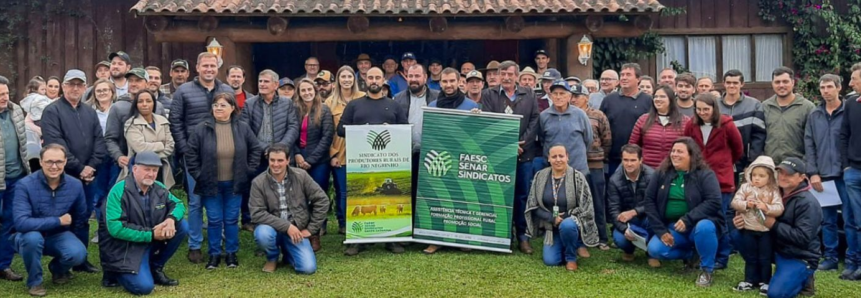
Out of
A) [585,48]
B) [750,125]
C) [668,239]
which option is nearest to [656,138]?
[750,125]

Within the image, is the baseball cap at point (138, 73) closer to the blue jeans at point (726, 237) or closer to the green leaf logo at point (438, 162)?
the green leaf logo at point (438, 162)

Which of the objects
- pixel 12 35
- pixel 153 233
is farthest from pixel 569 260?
pixel 12 35

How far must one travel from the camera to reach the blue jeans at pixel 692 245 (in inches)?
269

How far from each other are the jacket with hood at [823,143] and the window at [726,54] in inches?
259

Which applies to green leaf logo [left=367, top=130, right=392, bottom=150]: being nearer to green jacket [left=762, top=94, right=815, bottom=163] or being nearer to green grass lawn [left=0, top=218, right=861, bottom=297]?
green grass lawn [left=0, top=218, right=861, bottom=297]

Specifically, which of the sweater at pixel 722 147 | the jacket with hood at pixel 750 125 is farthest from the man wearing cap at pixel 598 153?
the jacket with hood at pixel 750 125

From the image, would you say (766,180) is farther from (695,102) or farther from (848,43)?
(848,43)

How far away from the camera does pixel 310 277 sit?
7.05m

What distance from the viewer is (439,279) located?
6895mm

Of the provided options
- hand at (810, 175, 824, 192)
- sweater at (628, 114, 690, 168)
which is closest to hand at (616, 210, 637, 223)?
sweater at (628, 114, 690, 168)

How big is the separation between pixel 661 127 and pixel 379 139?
8.44 ft

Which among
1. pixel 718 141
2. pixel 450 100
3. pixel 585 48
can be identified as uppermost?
pixel 585 48

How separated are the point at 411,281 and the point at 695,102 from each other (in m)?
2.94

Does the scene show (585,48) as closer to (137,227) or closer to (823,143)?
(823,143)
